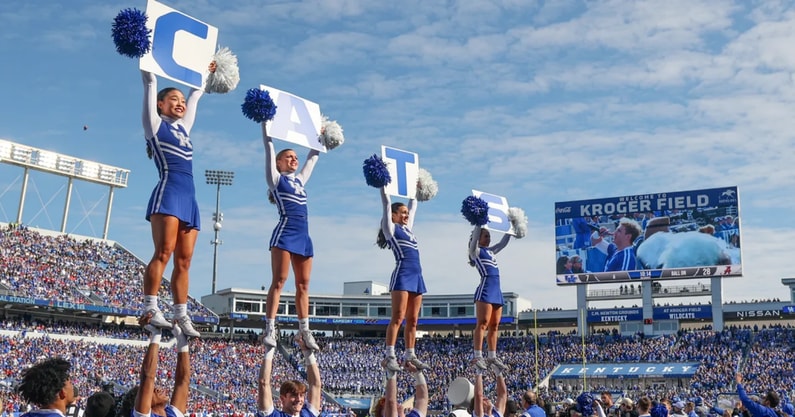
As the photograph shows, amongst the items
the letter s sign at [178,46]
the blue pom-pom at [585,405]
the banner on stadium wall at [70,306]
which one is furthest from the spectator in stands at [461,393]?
the banner on stadium wall at [70,306]

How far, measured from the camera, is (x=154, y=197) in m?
6.70

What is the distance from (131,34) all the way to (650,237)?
39287 mm

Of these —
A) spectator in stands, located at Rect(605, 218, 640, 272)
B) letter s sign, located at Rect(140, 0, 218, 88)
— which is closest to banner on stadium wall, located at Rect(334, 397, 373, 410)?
spectator in stands, located at Rect(605, 218, 640, 272)

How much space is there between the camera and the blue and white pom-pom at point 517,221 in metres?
12.8

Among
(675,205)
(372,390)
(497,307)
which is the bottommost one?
(372,390)

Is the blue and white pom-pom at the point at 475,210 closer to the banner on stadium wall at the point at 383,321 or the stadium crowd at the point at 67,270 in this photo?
the stadium crowd at the point at 67,270

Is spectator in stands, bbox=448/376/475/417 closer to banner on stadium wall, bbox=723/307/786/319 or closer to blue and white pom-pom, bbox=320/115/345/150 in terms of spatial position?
blue and white pom-pom, bbox=320/115/345/150

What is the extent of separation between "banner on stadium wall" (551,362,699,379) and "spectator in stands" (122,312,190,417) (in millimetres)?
39095

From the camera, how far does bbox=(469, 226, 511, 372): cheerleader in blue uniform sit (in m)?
11.7

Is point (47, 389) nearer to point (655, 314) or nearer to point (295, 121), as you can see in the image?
point (295, 121)

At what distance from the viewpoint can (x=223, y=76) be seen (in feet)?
25.5

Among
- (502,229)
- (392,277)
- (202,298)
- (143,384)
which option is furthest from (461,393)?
(202,298)

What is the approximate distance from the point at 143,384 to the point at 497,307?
685cm

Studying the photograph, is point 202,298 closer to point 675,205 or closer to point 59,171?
point 59,171
